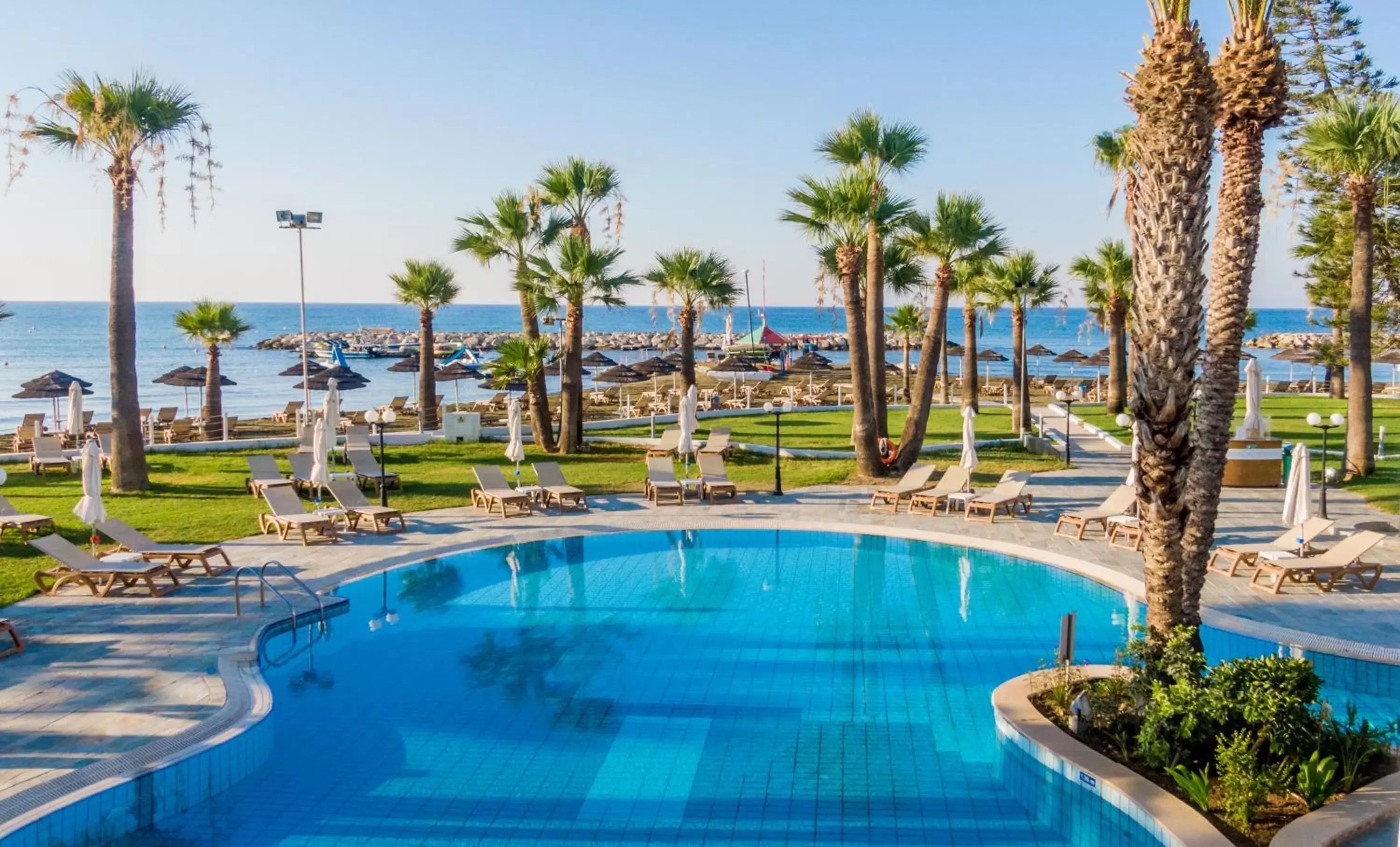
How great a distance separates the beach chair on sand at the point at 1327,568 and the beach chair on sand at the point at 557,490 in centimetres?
980

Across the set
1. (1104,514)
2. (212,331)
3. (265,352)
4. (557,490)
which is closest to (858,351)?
(1104,514)

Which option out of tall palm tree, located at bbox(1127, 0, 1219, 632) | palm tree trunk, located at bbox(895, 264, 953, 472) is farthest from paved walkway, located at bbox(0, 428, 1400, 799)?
tall palm tree, located at bbox(1127, 0, 1219, 632)

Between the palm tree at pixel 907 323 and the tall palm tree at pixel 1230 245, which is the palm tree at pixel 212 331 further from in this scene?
the tall palm tree at pixel 1230 245

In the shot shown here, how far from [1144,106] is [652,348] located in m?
90.0

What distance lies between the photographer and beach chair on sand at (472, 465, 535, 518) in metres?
17.5

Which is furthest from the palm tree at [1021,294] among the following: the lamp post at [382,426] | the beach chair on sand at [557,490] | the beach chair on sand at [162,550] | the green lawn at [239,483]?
the beach chair on sand at [162,550]

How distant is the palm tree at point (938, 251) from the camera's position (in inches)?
804

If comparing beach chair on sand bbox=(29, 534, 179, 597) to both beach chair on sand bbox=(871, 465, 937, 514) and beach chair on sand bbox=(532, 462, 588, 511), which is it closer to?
beach chair on sand bbox=(532, 462, 588, 511)

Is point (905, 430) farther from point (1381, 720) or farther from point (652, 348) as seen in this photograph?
point (652, 348)

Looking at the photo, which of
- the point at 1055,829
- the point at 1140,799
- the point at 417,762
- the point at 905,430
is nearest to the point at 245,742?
the point at 417,762

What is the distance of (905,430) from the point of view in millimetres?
20578

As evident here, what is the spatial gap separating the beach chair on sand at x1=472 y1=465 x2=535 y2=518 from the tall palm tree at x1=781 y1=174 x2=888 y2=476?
5.91m

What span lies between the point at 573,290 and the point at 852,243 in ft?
22.9

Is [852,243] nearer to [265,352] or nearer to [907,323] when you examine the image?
[907,323]
